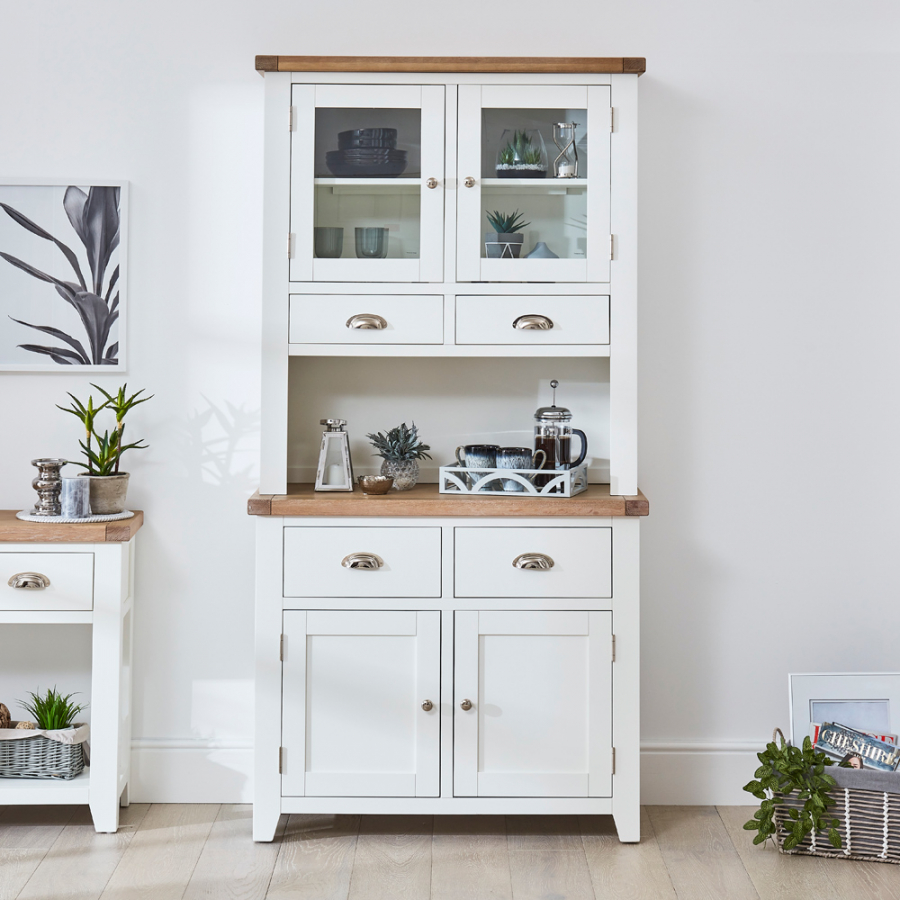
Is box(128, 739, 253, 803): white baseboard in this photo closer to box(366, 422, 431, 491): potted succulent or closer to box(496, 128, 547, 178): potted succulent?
box(366, 422, 431, 491): potted succulent

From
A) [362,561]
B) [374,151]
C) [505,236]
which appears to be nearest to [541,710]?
[362,561]

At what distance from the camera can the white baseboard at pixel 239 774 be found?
2584mm

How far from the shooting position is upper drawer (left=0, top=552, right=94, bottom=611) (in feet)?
7.63

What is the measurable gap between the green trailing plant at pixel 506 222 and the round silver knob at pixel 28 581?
1.46 metres

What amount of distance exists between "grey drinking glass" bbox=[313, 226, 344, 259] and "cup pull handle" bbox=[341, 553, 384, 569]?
765mm

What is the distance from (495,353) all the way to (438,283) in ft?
0.76

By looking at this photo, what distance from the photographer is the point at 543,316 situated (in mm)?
2336

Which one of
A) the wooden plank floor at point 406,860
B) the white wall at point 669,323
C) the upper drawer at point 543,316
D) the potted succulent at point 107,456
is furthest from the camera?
the white wall at point 669,323

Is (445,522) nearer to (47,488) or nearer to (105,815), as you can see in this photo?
(47,488)

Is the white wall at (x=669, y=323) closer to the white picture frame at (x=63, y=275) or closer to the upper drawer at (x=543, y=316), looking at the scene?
the white picture frame at (x=63, y=275)

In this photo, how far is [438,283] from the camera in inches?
92.0

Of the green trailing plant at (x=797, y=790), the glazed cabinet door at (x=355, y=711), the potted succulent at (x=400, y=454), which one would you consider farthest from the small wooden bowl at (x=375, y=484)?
the green trailing plant at (x=797, y=790)

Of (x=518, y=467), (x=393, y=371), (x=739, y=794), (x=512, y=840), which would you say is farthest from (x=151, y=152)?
(x=739, y=794)

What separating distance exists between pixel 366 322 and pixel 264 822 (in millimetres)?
1295
